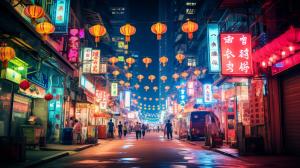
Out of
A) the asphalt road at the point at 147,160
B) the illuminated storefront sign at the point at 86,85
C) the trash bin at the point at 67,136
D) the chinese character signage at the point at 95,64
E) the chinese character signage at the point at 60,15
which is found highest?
the chinese character signage at the point at 60,15

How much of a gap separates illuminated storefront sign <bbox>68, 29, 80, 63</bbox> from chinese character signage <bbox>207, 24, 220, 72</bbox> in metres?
11.5

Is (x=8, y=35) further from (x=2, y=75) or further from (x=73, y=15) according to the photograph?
(x=73, y=15)

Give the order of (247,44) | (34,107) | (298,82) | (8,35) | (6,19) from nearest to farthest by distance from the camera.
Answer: (6,19) < (8,35) < (298,82) < (247,44) < (34,107)

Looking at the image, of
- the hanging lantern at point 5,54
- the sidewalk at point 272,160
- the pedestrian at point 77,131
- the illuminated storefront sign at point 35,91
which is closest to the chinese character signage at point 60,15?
the illuminated storefront sign at point 35,91

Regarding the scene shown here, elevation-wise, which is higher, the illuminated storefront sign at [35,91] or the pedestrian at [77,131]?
the illuminated storefront sign at [35,91]

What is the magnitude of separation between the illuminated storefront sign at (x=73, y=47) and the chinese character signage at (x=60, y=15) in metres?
3.34

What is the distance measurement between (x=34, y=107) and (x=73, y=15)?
12.8m

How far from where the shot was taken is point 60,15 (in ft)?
75.0

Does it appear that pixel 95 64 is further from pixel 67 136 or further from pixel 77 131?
pixel 67 136

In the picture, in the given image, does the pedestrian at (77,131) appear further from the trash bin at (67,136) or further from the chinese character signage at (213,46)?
the chinese character signage at (213,46)

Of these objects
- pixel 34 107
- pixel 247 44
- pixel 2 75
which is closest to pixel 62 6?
pixel 34 107

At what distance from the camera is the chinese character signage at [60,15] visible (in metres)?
22.5

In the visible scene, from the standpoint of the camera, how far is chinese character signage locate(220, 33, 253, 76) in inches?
691

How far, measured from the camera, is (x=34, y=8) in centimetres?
1560
